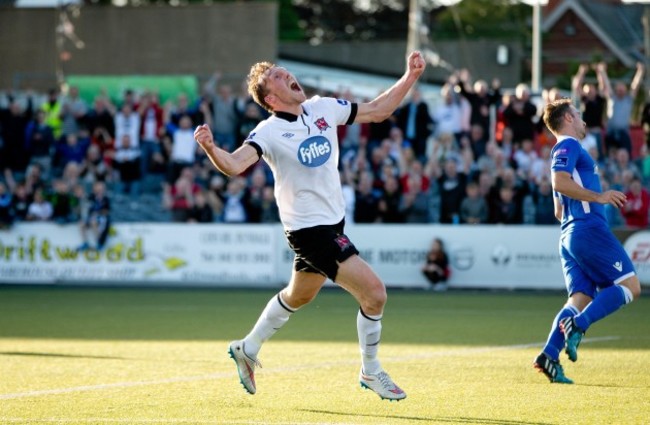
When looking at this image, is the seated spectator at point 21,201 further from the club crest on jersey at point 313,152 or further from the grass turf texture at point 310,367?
the club crest on jersey at point 313,152

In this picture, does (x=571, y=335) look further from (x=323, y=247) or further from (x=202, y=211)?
(x=202, y=211)

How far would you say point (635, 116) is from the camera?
2831 cm

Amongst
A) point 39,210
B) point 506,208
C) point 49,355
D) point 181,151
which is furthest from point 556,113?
point 39,210

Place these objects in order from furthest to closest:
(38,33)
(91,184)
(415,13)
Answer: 1. (38,33)
2. (415,13)
3. (91,184)

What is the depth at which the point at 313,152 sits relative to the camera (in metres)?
8.80

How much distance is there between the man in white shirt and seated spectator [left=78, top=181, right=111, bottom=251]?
14.7m

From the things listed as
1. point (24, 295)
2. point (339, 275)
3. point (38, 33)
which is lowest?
point (24, 295)

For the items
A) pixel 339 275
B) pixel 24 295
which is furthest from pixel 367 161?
pixel 339 275

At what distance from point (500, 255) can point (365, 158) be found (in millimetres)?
3804

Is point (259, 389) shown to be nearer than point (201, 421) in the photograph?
No

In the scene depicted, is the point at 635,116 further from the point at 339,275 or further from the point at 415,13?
the point at 339,275

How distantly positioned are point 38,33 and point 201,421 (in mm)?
35411

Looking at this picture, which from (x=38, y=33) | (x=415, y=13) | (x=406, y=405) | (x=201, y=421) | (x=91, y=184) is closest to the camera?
(x=201, y=421)

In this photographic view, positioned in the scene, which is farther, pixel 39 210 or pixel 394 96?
pixel 39 210
